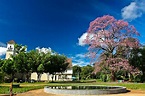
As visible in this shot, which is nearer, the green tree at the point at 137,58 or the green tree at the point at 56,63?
the green tree at the point at 137,58

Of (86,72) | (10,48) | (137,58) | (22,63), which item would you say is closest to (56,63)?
(22,63)

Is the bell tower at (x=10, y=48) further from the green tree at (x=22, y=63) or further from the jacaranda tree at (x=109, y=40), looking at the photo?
the jacaranda tree at (x=109, y=40)

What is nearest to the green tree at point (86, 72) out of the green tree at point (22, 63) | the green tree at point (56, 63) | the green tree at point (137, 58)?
the green tree at point (56, 63)

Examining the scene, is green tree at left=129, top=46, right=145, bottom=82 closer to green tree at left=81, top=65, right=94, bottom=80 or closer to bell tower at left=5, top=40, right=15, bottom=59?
bell tower at left=5, top=40, right=15, bottom=59

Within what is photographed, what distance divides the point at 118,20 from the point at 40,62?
19.7 meters

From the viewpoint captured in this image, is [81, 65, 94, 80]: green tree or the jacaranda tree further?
[81, 65, 94, 80]: green tree

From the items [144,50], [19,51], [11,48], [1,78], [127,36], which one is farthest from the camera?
[11,48]

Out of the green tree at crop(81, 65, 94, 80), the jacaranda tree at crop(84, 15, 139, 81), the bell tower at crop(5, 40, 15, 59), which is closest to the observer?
the jacaranda tree at crop(84, 15, 139, 81)

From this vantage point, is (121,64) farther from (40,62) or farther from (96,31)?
(40,62)

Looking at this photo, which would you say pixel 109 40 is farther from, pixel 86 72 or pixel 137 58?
pixel 86 72

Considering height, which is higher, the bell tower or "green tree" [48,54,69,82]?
the bell tower

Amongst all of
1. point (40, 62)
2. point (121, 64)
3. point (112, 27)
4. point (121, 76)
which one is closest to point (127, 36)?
point (112, 27)

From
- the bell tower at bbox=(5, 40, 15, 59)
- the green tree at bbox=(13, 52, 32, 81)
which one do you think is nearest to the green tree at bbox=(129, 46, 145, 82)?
the green tree at bbox=(13, 52, 32, 81)

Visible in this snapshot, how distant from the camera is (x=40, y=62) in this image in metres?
47.2
